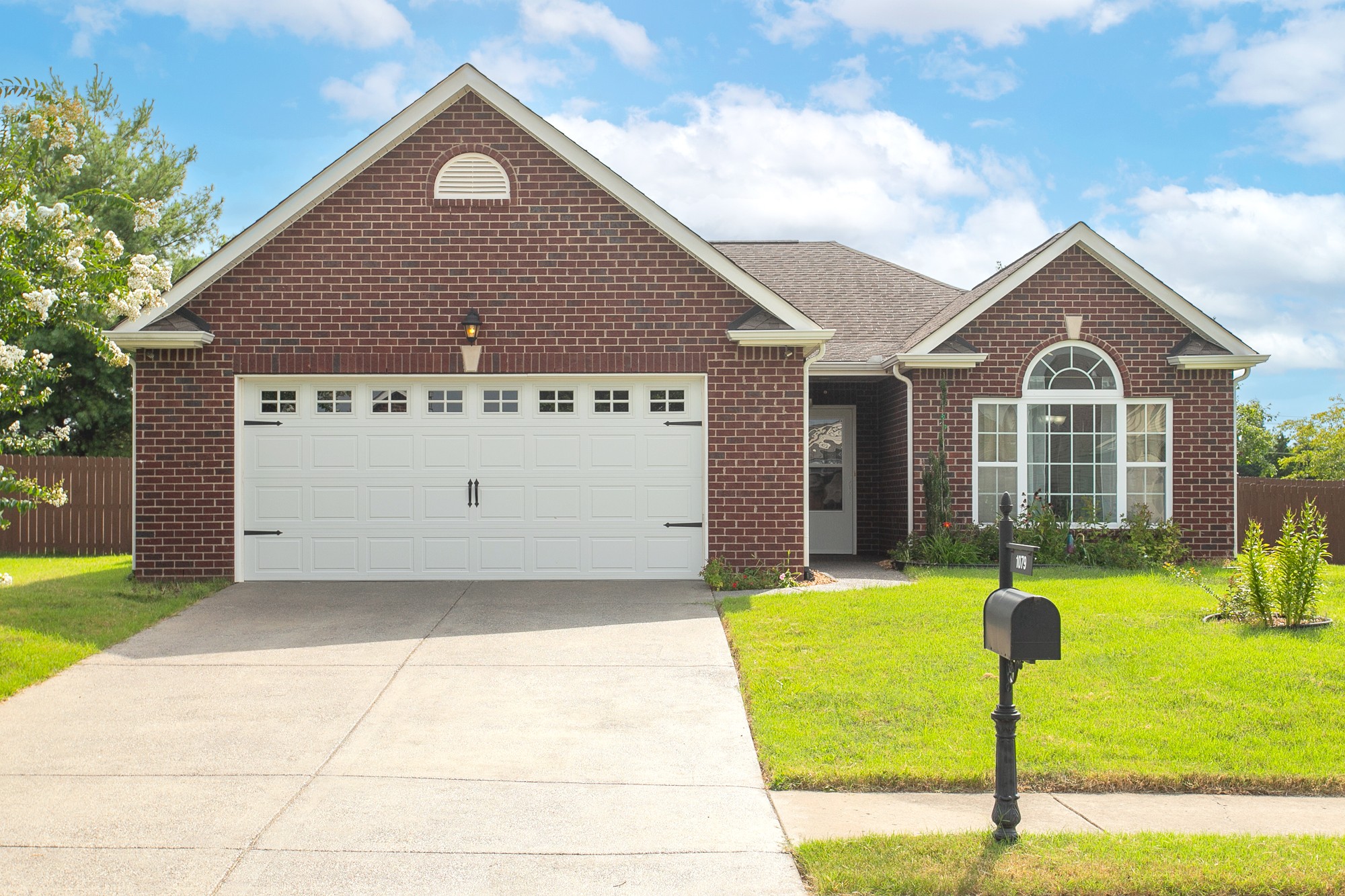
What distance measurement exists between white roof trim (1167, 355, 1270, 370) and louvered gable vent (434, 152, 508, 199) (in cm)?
902

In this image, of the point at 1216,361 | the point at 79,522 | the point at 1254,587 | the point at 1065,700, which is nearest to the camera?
the point at 1065,700

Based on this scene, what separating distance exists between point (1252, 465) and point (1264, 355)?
44.1m

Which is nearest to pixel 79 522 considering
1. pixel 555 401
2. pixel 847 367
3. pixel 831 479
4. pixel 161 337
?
pixel 161 337

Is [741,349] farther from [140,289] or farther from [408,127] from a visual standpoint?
[140,289]

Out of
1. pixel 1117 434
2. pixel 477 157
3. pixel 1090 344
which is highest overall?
pixel 477 157

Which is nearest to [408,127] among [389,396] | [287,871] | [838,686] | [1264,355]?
[389,396]

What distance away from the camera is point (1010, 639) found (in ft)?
15.9

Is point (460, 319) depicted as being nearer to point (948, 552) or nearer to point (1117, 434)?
point (948, 552)

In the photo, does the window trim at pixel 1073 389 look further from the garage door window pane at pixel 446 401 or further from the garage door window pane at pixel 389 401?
the garage door window pane at pixel 389 401

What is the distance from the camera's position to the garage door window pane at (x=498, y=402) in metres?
12.6

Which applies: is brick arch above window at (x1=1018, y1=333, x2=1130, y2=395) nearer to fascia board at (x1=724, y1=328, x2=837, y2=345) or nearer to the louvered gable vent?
fascia board at (x1=724, y1=328, x2=837, y2=345)

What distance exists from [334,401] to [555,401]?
2.52 meters

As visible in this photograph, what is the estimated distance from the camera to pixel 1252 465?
53.6 m

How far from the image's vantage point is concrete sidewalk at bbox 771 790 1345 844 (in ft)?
17.4
